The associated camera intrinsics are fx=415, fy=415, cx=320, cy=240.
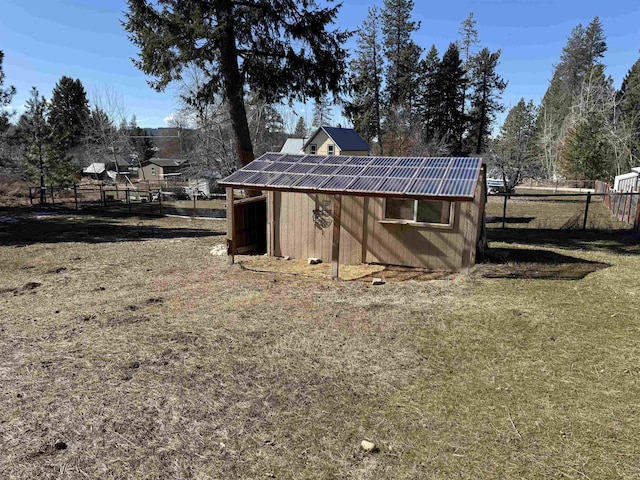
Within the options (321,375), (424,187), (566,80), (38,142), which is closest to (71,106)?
(38,142)

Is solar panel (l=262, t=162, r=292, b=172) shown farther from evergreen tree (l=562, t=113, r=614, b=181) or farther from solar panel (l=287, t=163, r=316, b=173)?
evergreen tree (l=562, t=113, r=614, b=181)

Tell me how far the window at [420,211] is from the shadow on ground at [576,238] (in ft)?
15.1

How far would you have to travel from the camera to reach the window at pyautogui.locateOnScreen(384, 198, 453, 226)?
9.81 metres

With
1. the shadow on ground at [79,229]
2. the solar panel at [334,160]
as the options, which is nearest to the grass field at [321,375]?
the solar panel at [334,160]

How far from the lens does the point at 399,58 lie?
148 feet

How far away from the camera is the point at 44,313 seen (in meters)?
7.26

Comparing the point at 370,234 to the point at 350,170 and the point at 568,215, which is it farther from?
the point at 568,215

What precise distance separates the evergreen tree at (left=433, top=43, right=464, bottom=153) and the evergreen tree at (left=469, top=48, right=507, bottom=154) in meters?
1.83

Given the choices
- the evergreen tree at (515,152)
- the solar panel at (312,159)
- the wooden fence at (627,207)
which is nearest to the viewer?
the solar panel at (312,159)

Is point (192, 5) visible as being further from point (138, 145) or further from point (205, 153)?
point (138, 145)

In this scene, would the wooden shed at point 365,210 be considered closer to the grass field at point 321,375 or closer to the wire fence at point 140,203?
the grass field at point 321,375

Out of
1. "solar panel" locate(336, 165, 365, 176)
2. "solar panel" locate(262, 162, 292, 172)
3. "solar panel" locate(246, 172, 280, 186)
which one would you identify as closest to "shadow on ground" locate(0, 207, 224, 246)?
"solar panel" locate(262, 162, 292, 172)

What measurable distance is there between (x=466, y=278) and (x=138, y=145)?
70.4 metres

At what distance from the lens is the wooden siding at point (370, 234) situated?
9727 millimetres
